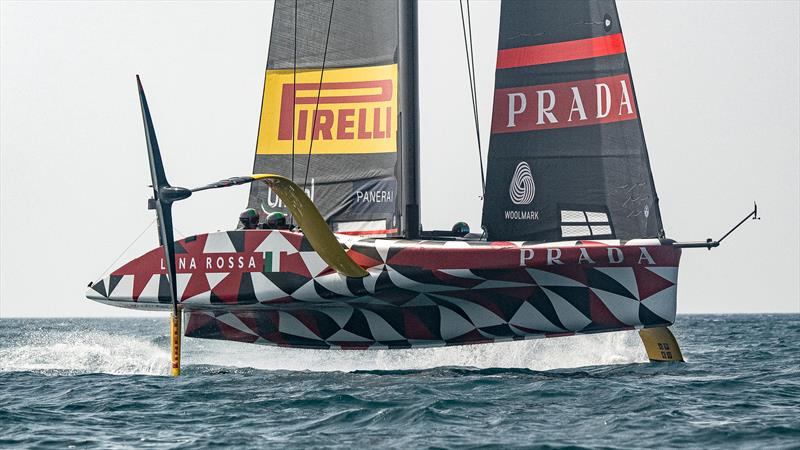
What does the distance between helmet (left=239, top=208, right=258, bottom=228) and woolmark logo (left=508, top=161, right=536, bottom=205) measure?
2926mm

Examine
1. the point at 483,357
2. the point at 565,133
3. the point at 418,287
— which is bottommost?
the point at 483,357

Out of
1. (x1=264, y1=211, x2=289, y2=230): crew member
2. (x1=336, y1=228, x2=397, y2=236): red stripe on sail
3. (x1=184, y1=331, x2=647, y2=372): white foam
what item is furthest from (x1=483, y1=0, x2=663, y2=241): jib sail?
(x1=264, y1=211, x2=289, y2=230): crew member

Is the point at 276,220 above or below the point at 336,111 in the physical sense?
below

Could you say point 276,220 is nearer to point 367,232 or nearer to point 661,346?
point 367,232

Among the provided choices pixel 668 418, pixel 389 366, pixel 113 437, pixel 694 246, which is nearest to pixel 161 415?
pixel 113 437

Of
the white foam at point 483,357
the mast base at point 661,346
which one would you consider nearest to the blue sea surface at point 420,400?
the white foam at point 483,357

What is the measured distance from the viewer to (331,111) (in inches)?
547

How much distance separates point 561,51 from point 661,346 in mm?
3408

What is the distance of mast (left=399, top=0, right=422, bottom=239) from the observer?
42.8 ft

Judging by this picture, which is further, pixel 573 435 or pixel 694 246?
pixel 694 246

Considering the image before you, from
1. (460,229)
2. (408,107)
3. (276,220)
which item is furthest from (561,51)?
(276,220)

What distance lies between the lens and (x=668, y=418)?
8086 millimetres

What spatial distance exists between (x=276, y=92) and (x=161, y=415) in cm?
645

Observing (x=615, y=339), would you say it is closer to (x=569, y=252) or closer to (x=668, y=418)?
(x=569, y=252)
